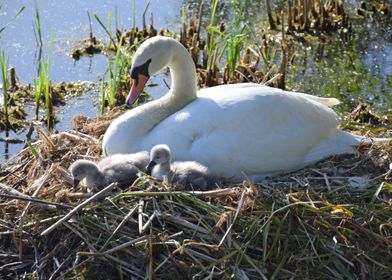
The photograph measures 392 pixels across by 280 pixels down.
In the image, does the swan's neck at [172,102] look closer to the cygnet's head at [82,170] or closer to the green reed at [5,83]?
the cygnet's head at [82,170]

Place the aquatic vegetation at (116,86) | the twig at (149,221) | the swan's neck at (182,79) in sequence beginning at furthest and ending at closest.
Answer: the aquatic vegetation at (116,86)
the swan's neck at (182,79)
the twig at (149,221)

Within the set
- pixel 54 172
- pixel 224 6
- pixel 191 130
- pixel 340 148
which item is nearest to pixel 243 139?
pixel 191 130

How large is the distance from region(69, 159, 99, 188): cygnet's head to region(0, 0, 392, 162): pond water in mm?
2511

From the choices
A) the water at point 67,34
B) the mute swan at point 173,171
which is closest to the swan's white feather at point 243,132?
the mute swan at point 173,171

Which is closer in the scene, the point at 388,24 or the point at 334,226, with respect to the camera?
the point at 334,226

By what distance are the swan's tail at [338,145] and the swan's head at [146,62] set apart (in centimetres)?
130

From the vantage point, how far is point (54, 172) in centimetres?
742

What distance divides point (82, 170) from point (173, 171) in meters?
0.60

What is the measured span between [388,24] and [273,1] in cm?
149

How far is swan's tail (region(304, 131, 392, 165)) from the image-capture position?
25.5 ft

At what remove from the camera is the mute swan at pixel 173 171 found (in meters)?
7.00

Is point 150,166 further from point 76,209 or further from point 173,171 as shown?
point 76,209

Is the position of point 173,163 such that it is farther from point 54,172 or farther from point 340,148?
point 340,148

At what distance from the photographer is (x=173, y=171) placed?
278 inches
